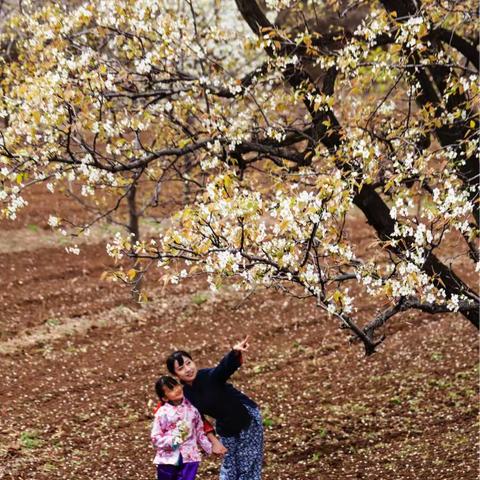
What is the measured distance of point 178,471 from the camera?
7484 mm

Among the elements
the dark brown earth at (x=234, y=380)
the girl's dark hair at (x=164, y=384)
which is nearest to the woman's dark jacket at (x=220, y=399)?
the girl's dark hair at (x=164, y=384)

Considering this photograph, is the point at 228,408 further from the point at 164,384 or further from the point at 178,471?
the point at 178,471

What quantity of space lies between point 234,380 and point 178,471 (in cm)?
611

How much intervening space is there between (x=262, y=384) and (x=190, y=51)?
6368 mm

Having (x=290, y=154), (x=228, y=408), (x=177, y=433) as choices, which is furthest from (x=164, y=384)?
(x=290, y=154)

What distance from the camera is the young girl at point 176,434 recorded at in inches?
286

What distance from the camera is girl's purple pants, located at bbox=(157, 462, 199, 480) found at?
24.5ft

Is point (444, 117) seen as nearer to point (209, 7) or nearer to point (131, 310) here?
point (131, 310)

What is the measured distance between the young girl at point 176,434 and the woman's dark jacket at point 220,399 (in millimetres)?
129

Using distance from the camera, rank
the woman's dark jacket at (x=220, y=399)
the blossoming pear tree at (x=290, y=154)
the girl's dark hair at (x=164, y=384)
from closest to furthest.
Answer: the blossoming pear tree at (x=290, y=154), the girl's dark hair at (x=164, y=384), the woman's dark jacket at (x=220, y=399)

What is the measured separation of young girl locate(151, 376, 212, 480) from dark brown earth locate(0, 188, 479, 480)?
2.43 m

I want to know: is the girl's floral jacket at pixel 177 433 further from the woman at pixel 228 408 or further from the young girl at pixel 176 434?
the woman at pixel 228 408

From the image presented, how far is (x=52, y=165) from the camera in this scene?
10.6 meters

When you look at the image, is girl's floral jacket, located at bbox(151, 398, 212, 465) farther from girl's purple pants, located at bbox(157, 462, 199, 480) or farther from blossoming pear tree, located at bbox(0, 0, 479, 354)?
blossoming pear tree, located at bbox(0, 0, 479, 354)
